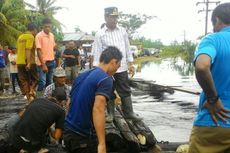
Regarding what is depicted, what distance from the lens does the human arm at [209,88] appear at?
3211mm

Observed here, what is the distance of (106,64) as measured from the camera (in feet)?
15.1

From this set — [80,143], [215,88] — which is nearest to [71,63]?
[80,143]

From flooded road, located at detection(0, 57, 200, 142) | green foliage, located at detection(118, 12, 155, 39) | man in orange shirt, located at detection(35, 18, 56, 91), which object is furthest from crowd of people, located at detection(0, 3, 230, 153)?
green foliage, located at detection(118, 12, 155, 39)

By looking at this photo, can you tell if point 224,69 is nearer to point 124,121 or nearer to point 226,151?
point 226,151

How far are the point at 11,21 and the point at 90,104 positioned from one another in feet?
96.7

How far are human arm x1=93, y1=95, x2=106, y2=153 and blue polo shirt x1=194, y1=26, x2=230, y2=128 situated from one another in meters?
1.04

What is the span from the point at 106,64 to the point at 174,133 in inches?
176

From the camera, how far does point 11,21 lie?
32781 millimetres

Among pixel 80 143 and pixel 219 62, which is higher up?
pixel 219 62

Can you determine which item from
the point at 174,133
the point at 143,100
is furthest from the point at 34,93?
the point at 143,100

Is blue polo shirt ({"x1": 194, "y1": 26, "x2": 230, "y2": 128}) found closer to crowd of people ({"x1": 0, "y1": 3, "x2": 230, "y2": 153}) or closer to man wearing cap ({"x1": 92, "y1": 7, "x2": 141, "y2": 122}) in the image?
crowd of people ({"x1": 0, "y1": 3, "x2": 230, "y2": 153})

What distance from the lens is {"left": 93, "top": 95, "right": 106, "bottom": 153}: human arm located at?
4.15 meters

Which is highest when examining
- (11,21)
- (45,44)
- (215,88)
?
(11,21)

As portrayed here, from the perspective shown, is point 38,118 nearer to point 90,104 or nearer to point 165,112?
point 90,104
